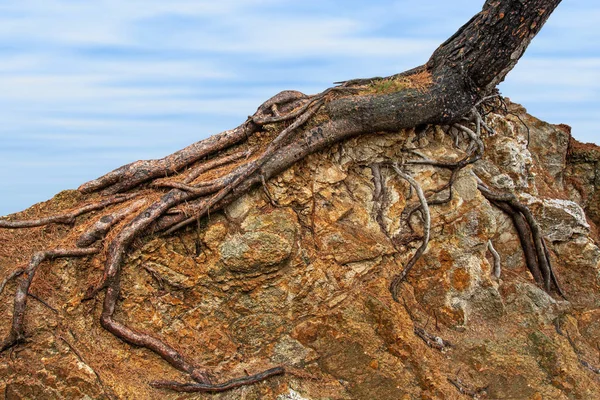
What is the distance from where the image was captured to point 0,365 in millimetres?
8273

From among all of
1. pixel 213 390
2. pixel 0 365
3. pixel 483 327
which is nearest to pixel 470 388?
pixel 483 327

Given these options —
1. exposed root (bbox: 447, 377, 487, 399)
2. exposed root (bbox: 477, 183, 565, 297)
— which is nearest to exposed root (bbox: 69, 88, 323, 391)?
exposed root (bbox: 447, 377, 487, 399)

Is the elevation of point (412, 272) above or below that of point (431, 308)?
above

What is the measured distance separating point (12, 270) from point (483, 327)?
7.74 metres

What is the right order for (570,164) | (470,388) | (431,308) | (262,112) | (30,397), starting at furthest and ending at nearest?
(570,164) → (262,112) → (431,308) → (470,388) → (30,397)

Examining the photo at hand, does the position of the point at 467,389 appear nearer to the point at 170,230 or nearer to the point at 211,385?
the point at 211,385

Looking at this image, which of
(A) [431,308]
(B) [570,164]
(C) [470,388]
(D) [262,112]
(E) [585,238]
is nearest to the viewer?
(C) [470,388]

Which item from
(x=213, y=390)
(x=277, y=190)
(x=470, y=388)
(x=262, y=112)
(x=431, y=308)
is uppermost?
(x=262, y=112)

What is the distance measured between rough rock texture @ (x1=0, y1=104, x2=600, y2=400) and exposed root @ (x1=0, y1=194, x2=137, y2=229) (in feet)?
0.52

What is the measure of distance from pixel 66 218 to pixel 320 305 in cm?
454

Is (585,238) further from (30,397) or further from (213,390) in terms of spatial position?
(30,397)

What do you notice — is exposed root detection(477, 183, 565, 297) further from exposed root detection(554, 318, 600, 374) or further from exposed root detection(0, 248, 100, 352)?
exposed root detection(0, 248, 100, 352)

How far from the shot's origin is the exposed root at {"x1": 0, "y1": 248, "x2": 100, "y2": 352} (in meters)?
8.39

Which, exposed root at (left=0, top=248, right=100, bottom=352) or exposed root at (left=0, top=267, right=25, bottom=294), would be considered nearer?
exposed root at (left=0, top=248, right=100, bottom=352)
